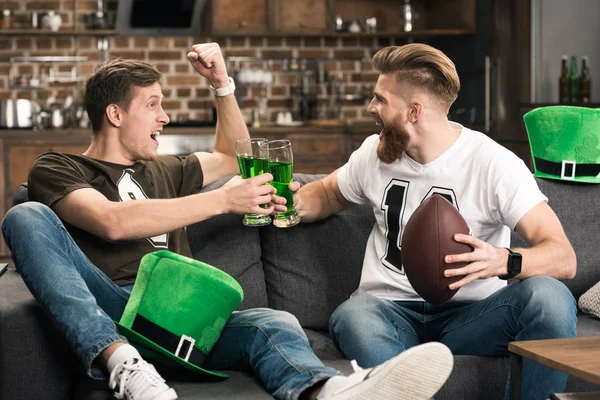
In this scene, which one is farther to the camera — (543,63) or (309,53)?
(309,53)

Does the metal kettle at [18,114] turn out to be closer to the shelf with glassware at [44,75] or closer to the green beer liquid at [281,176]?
the shelf with glassware at [44,75]

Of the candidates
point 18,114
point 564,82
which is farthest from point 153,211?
point 18,114

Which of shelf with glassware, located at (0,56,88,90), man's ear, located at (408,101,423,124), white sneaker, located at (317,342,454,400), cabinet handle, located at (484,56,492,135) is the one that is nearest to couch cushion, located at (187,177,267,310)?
man's ear, located at (408,101,423,124)

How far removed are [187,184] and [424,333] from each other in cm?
82

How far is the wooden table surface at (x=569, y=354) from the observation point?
1.75 m

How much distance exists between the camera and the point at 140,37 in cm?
668

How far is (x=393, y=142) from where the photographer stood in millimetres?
2494

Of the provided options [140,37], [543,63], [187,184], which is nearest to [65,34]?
[140,37]

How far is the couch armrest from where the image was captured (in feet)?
7.02

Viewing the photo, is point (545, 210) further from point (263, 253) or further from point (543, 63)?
point (543, 63)

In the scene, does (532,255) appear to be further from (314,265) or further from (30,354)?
(30,354)

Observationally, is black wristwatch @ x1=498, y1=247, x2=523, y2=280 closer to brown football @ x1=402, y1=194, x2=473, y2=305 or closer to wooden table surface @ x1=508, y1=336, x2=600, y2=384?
brown football @ x1=402, y1=194, x2=473, y2=305

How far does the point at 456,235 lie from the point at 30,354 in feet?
3.42

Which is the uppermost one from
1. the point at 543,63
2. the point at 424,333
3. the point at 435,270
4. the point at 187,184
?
the point at 543,63
